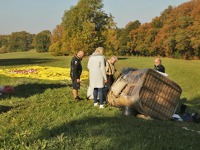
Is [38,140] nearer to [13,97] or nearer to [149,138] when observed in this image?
[149,138]

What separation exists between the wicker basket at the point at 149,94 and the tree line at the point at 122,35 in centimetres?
4615

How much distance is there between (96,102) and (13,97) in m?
3.63

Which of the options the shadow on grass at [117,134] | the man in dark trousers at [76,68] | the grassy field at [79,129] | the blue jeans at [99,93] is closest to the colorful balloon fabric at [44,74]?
the man in dark trousers at [76,68]

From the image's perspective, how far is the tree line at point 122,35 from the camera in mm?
58844

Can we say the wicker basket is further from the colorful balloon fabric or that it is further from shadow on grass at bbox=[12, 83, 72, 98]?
the colorful balloon fabric

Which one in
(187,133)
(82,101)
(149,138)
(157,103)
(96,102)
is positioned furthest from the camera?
(82,101)

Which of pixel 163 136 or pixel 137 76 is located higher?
pixel 137 76

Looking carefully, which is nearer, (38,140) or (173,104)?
(38,140)

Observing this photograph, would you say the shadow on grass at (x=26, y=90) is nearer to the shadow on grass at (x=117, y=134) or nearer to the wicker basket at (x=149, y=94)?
the wicker basket at (x=149, y=94)

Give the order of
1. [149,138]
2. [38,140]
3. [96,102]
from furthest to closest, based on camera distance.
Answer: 1. [96,102]
2. [149,138]
3. [38,140]

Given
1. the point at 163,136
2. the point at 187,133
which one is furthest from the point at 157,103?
the point at 163,136

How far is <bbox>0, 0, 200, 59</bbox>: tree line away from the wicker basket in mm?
46149

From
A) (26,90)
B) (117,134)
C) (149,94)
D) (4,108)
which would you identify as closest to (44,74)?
(26,90)

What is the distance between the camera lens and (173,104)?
10852 millimetres
